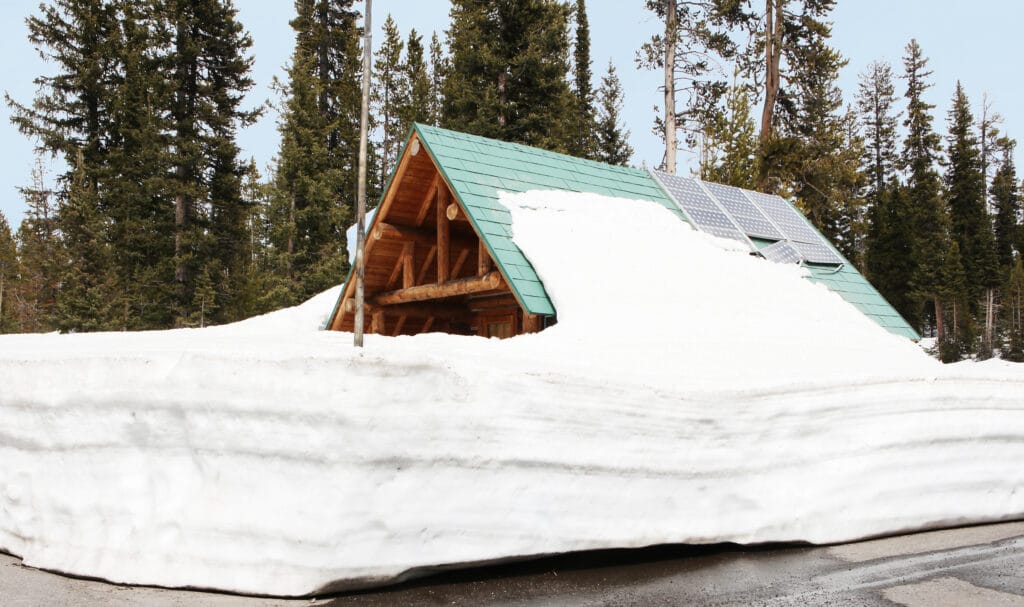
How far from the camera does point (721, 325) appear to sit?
7.20m

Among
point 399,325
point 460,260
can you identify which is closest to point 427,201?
point 460,260

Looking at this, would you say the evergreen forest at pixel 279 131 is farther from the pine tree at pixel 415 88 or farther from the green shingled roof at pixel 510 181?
the green shingled roof at pixel 510 181

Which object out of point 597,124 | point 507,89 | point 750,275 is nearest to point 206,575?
point 750,275

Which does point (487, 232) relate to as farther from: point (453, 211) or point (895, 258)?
point (895, 258)

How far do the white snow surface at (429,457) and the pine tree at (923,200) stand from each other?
130ft

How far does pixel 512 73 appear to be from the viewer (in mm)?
25344

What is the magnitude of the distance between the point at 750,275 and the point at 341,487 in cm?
684

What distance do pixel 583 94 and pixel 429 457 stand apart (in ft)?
130

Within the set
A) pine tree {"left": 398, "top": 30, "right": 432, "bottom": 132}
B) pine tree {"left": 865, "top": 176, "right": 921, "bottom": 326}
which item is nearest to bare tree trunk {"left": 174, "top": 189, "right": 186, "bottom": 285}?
pine tree {"left": 398, "top": 30, "right": 432, "bottom": 132}

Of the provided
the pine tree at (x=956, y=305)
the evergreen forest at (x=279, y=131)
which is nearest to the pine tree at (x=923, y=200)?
the pine tree at (x=956, y=305)

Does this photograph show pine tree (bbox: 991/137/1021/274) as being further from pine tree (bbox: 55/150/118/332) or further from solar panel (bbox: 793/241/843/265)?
pine tree (bbox: 55/150/118/332)

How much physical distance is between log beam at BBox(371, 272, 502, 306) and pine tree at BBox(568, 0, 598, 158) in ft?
82.9

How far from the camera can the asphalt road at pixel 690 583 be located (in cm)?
351

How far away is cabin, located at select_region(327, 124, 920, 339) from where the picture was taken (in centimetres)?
856
